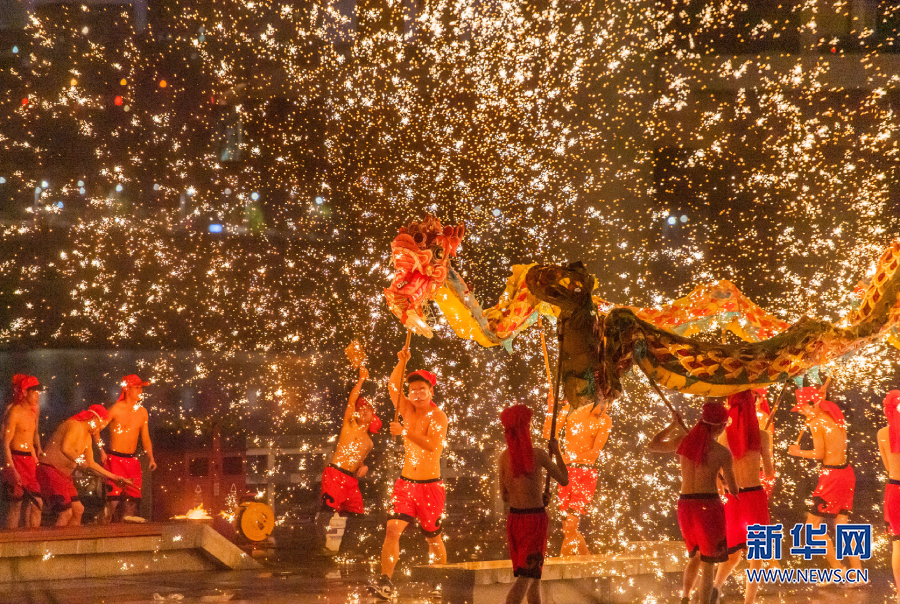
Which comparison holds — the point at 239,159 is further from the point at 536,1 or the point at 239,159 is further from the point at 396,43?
the point at 536,1

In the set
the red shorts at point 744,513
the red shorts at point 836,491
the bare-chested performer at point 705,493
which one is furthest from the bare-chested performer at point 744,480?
the red shorts at point 836,491

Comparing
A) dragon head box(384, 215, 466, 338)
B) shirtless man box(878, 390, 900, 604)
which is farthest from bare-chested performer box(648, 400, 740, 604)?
shirtless man box(878, 390, 900, 604)

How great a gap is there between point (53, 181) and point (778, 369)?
35.1 feet

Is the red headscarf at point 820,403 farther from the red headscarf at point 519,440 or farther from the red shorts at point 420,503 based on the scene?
the red headscarf at point 519,440

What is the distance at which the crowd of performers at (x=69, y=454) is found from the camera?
8.59m

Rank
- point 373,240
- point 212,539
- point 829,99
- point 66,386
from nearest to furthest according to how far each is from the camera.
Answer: point 212,539
point 829,99
point 373,240
point 66,386

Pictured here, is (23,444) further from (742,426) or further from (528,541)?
(742,426)

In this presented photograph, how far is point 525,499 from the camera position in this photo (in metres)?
4.57

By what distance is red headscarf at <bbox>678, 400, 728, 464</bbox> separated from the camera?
4922 mm

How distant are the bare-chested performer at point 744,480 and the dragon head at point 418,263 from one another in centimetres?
221

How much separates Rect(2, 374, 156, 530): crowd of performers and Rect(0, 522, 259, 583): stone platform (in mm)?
1158

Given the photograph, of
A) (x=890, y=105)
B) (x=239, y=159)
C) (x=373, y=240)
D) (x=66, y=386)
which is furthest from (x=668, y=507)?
(x=66, y=386)

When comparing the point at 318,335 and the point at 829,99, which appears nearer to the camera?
the point at 829,99

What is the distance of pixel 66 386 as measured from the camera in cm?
1265
